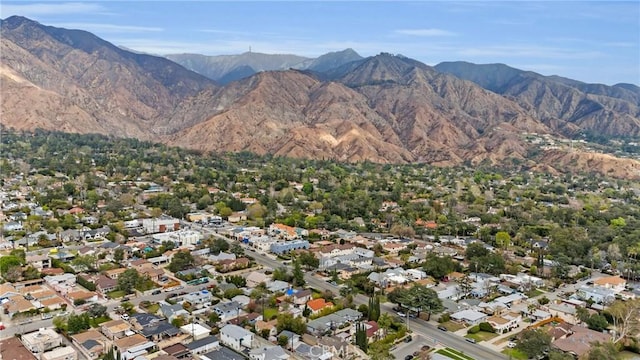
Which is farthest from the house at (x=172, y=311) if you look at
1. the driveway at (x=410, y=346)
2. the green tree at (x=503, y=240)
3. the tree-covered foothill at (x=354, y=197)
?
the green tree at (x=503, y=240)

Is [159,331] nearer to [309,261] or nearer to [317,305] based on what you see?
[317,305]

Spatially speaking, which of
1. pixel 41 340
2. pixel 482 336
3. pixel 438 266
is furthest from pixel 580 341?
pixel 41 340

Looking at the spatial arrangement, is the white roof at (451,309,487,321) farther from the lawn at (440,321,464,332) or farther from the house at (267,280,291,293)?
the house at (267,280,291,293)

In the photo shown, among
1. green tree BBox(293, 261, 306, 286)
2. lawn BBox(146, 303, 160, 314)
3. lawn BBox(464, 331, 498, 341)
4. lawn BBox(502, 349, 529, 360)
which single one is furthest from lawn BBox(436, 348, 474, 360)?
lawn BBox(146, 303, 160, 314)

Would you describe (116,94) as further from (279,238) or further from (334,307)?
(334,307)

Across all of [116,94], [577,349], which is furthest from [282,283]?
[116,94]

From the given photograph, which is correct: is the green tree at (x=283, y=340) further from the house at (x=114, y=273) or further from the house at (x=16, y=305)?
the house at (x=114, y=273)
